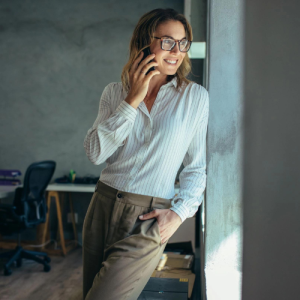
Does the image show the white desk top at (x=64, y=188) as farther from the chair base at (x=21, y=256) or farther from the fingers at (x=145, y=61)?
the fingers at (x=145, y=61)

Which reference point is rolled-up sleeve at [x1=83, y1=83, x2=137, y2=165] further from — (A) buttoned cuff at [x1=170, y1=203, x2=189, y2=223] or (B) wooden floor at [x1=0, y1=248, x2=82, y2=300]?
(B) wooden floor at [x1=0, y1=248, x2=82, y2=300]

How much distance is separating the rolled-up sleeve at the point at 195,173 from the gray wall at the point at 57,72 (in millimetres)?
3512

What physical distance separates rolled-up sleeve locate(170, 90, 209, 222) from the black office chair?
8.69ft

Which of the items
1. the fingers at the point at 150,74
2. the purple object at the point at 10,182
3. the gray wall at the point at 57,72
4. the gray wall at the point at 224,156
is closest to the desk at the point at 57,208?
the purple object at the point at 10,182

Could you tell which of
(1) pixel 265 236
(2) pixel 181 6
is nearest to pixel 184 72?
(1) pixel 265 236

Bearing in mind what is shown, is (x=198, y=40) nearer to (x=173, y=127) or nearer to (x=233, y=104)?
(x=233, y=104)

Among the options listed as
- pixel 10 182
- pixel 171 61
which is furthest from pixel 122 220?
pixel 10 182

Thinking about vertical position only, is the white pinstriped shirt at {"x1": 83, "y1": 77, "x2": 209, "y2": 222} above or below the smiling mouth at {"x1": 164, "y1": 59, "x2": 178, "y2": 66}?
below

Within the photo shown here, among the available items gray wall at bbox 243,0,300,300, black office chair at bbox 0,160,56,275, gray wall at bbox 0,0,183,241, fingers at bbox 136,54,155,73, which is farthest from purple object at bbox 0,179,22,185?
gray wall at bbox 243,0,300,300

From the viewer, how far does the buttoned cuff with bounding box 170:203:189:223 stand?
1221mm

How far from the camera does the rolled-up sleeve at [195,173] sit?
4.17ft

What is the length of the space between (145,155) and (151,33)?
0.44 meters

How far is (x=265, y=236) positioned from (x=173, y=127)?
1.55 feet

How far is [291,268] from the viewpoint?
3.50 feet
